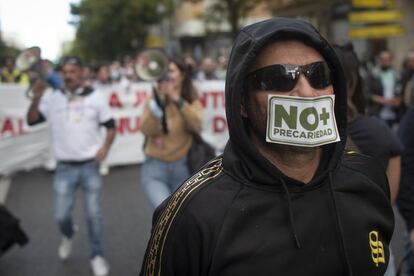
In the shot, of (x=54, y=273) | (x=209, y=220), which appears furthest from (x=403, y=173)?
(x=54, y=273)

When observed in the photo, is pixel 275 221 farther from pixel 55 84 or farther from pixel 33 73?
pixel 33 73

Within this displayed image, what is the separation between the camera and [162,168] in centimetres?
438

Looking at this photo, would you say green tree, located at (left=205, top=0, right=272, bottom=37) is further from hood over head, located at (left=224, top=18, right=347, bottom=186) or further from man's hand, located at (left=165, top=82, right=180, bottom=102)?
hood over head, located at (left=224, top=18, right=347, bottom=186)

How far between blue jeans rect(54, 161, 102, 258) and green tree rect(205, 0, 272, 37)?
15.6 meters

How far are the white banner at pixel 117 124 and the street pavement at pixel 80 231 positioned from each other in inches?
31.1

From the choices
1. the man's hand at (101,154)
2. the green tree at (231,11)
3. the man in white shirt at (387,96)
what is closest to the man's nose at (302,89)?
the man's hand at (101,154)

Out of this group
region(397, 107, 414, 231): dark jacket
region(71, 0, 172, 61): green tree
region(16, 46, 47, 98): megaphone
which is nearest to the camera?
region(397, 107, 414, 231): dark jacket

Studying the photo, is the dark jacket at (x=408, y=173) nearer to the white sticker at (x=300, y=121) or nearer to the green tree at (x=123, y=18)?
the white sticker at (x=300, y=121)

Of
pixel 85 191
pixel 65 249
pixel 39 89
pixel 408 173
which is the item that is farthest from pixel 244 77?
pixel 65 249

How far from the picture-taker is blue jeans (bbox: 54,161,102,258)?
4727 millimetres

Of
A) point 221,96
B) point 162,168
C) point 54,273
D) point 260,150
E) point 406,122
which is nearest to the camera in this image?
point 260,150

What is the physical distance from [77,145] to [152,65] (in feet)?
3.29

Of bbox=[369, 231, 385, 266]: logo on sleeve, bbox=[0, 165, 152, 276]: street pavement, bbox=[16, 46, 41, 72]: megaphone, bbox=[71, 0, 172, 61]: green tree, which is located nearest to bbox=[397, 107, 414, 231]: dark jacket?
bbox=[369, 231, 385, 266]: logo on sleeve

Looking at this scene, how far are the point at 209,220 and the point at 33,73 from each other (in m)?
4.15
